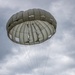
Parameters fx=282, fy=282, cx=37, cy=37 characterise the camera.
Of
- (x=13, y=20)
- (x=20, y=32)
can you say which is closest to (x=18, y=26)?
(x=20, y=32)

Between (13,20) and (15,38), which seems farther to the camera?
(15,38)

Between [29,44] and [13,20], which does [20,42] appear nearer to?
[29,44]

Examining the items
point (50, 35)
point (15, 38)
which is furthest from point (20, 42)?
point (50, 35)

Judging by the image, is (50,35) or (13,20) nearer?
(13,20)

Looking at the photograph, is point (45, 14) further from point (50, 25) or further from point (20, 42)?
point (20, 42)
